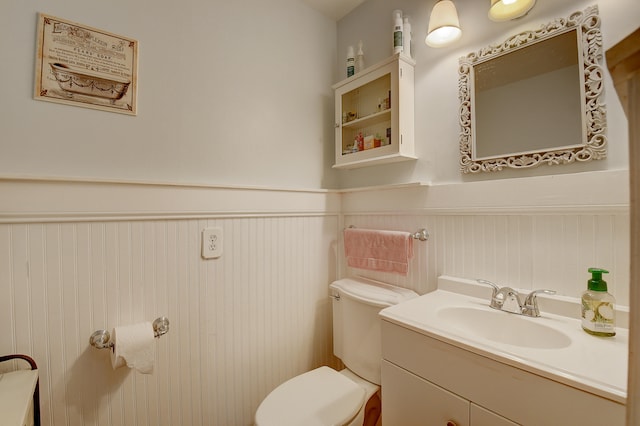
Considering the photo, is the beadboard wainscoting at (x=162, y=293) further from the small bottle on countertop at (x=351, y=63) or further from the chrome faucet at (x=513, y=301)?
the chrome faucet at (x=513, y=301)

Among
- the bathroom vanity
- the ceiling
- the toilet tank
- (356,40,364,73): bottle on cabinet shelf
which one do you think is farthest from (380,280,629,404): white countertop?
the ceiling

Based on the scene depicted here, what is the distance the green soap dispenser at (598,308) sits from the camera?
79 cm

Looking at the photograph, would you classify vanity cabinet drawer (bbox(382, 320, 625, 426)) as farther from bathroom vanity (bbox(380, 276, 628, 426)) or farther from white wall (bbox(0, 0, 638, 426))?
white wall (bbox(0, 0, 638, 426))

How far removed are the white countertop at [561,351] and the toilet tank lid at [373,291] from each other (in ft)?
0.68

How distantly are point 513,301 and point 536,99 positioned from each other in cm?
74

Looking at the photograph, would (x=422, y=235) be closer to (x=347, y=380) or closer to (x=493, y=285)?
(x=493, y=285)

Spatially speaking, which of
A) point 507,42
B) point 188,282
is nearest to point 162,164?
point 188,282

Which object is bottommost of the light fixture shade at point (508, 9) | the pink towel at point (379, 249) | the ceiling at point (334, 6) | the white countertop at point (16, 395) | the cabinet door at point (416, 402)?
the cabinet door at point (416, 402)

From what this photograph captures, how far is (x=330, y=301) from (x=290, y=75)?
1325mm

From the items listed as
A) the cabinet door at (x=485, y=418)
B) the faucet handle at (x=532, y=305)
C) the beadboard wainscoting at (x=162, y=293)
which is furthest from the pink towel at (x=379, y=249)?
the cabinet door at (x=485, y=418)

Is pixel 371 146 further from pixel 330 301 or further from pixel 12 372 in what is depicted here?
pixel 12 372

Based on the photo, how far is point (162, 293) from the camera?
3.68 ft

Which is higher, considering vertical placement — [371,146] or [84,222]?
[371,146]

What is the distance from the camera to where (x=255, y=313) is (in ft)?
4.50
